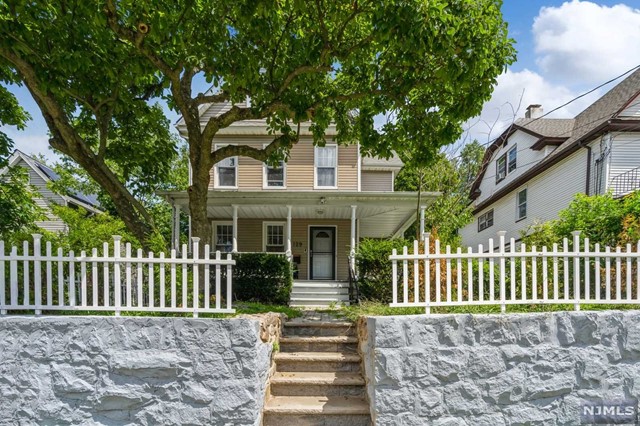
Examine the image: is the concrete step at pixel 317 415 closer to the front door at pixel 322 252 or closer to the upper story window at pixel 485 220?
the front door at pixel 322 252

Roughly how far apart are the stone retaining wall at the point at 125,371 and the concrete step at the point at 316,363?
1.08m

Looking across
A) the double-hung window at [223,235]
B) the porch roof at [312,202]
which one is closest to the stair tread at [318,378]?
the porch roof at [312,202]

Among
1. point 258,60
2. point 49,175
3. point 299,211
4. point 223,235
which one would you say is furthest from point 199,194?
point 49,175

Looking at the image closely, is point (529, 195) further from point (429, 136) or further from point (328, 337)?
point (328, 337)

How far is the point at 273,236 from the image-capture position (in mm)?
12562

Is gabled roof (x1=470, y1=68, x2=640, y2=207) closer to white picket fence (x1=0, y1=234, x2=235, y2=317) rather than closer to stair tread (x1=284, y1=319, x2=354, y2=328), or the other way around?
stair tread (x1=284, y1=319, x2=354, y2=328)

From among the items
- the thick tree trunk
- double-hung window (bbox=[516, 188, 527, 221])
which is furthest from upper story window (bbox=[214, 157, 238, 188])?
double-hung window (bbox=[516, 188, 527, 221])

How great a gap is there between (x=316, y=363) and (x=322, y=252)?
307 inches

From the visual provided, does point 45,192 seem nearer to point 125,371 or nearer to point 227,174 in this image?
point 227,174

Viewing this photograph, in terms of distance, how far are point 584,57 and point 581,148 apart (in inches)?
105

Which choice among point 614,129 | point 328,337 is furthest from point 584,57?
point 328,337

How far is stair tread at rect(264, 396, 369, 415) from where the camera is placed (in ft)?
13.0

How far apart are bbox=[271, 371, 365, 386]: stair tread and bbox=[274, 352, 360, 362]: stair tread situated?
0.16m

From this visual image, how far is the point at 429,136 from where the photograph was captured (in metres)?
6.97
